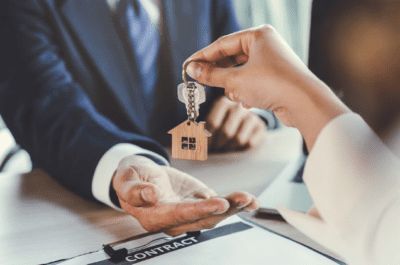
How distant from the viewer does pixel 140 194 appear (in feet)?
2.88

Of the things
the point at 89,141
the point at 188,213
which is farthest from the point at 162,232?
the point at 89,141

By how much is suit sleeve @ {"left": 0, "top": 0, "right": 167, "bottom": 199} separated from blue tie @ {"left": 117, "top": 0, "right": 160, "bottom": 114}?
9 centimetres

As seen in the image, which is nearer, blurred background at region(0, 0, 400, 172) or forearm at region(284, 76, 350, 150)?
forearm at region(284, 76, 350, 150)

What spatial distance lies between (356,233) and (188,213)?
9.8 inches

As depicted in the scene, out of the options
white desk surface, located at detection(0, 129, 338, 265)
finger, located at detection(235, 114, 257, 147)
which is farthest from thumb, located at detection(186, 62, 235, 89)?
finger, located at detection(235, 114, 257, 147)

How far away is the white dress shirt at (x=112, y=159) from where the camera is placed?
3.24 feet

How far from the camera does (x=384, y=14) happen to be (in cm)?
87

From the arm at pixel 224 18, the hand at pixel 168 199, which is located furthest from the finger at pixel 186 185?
the arm at pixel 224 18

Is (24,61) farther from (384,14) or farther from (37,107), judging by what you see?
(384,14)

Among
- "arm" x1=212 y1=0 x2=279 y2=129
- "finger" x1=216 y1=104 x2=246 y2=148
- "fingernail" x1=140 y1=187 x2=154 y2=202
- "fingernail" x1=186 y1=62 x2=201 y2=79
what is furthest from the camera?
"finger" x1=216 y1=104 x2=246 y2=148

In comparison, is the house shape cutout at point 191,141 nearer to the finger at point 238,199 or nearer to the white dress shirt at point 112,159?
the finger at point 238,199

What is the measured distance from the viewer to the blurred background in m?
0.88

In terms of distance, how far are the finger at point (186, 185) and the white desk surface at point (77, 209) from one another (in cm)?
3

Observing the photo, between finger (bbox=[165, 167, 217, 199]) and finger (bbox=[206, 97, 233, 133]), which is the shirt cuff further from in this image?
finger (bbox=[165, 167, 217, 199])
